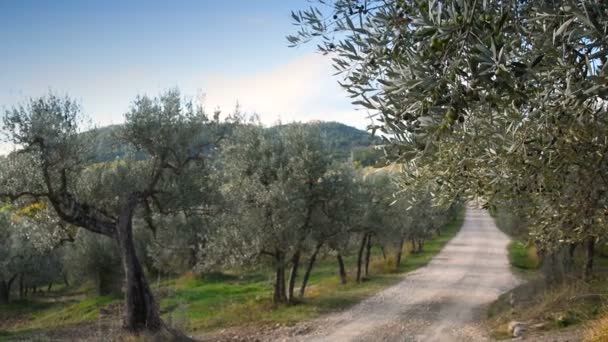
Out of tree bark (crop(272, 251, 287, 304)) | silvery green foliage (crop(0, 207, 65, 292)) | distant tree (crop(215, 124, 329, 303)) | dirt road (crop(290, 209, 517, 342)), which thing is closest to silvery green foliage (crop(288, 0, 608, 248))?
dirt road (crop(290, 209, 517, 342))

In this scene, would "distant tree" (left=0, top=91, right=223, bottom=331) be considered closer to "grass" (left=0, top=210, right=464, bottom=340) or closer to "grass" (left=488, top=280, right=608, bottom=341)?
"grass" (left=0, top=210, right=464, bottom=340)

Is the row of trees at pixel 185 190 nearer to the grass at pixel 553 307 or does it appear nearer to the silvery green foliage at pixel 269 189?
the silvery green foliage at pixel 269 189

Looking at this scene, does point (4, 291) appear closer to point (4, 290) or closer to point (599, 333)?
point (4, 290)

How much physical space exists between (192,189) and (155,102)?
306 cm

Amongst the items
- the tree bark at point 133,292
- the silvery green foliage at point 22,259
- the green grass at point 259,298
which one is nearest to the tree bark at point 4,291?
the silvery green foliage at point 22,259

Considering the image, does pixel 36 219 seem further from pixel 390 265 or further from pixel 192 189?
pixel 390 265

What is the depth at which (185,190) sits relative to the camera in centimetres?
1700

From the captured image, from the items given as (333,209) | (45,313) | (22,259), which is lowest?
(45,313)

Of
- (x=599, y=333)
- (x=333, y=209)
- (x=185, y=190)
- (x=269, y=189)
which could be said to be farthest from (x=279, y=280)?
(x=599, y=333)

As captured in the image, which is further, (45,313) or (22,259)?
(22,259)

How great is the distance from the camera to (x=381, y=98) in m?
5.42

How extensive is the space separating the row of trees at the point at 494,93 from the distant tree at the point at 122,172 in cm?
1096

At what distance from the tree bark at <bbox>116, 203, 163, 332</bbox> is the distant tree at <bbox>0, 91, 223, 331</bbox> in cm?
3

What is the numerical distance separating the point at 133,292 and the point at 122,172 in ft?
12.7
